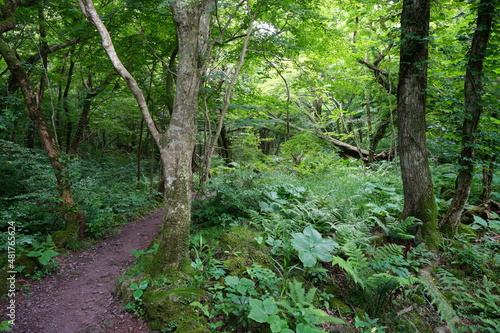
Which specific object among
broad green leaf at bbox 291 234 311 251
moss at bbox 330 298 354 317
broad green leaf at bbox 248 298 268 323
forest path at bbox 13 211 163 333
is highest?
broad green leaf at bbox 291 234 311 251

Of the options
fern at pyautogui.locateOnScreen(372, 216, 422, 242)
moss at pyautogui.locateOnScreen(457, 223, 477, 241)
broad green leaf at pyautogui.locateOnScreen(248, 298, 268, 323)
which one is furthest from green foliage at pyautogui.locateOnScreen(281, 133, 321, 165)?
broad green leaf at pyautogui.locateOnScreen(248, 298, 268, 323)

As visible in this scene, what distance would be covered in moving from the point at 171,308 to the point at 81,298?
6.66 ft

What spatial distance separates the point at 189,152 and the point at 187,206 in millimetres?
912

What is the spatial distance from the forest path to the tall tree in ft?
2.62

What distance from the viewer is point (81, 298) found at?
13.5ft

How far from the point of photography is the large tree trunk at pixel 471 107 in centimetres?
435

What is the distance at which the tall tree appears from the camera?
13.0ft

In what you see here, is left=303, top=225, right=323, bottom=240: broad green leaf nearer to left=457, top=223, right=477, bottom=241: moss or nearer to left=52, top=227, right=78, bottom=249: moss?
left=457, top=223, right=477, bottom=241: moss

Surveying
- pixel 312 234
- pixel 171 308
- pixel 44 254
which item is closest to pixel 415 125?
pixel 312 234

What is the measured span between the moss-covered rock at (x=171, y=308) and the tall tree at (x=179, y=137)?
1.62 feet

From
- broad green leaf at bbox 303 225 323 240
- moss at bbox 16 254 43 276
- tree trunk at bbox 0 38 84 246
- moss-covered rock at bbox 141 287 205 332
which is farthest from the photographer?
tree trunk at bbox 0 38 84 246

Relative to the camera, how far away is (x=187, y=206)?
164 inches

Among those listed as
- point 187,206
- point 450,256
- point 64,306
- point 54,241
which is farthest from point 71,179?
point 450,256

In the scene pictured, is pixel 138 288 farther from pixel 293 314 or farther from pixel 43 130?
pixel 43 130
